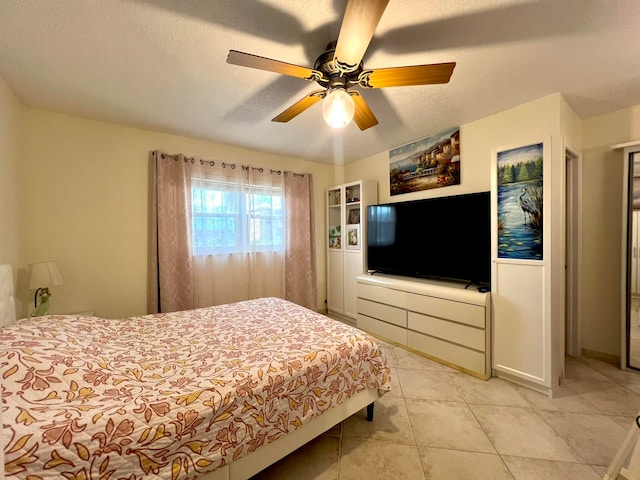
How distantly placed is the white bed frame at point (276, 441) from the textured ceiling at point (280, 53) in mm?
1456

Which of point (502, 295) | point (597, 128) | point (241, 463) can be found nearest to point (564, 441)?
point (502, 295)

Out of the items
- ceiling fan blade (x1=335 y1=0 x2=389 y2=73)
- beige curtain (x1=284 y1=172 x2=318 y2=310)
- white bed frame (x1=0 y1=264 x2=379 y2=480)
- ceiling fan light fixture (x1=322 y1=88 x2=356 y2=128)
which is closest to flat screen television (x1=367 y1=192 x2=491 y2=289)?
beige curtain (x1=284 y1=172 x2=318 y2=310)

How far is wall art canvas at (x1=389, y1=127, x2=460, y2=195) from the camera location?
109 inches

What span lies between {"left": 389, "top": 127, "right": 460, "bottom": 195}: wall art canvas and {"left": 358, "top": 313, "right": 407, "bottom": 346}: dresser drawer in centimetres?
168

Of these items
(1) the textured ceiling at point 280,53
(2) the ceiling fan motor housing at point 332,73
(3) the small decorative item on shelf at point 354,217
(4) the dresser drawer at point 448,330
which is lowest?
(4) the dresser drawer at point 448,330

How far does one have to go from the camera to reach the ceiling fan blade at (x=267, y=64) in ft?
4.03

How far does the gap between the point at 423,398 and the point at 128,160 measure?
3.57 m

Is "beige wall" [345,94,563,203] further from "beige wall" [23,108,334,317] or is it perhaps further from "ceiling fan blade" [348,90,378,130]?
"beige wall" [23,108,334,317]

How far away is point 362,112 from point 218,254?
2.34m

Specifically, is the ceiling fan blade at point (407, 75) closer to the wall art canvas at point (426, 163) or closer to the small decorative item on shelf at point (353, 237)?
the wall art canvas at point (426, 163)

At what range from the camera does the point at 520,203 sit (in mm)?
2088

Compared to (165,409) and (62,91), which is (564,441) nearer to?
(165,409)

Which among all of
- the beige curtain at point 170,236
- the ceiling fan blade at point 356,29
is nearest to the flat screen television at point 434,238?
the ceiling fan blade at point 356,29

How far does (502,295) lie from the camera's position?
7.20ft
